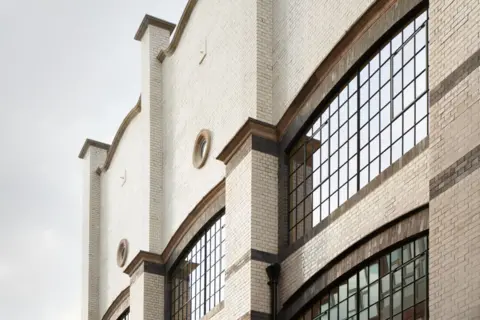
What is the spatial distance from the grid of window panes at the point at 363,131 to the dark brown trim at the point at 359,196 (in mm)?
218

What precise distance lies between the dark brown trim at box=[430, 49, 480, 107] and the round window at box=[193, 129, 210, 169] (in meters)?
10.9

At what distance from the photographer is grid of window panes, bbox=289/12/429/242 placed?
1653 centimetres

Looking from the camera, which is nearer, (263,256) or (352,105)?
(352,105)

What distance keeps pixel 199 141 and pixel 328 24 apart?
6882 mm

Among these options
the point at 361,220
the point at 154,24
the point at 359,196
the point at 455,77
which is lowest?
the point at 361,220

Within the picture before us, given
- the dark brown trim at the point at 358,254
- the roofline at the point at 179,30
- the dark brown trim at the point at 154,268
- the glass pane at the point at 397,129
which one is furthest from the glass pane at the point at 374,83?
the dark brown trim at the point at 154,268

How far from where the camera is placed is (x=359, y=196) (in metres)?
17.5

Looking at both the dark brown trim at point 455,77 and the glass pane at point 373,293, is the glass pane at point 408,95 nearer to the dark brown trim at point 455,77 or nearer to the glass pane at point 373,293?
the dark brown trim at point 455,77

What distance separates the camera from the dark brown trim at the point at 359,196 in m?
16.0

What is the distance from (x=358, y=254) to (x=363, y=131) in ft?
7.46

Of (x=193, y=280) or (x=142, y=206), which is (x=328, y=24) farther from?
(x=142, y=206)

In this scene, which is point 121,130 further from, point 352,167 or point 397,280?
point 397,280

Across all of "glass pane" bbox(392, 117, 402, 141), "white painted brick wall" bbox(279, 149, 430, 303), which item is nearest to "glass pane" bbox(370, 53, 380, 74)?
"glass pane" bbox(392, 117, 402, 141)

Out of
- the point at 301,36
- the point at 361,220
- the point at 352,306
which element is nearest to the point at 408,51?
the point at 361,220
